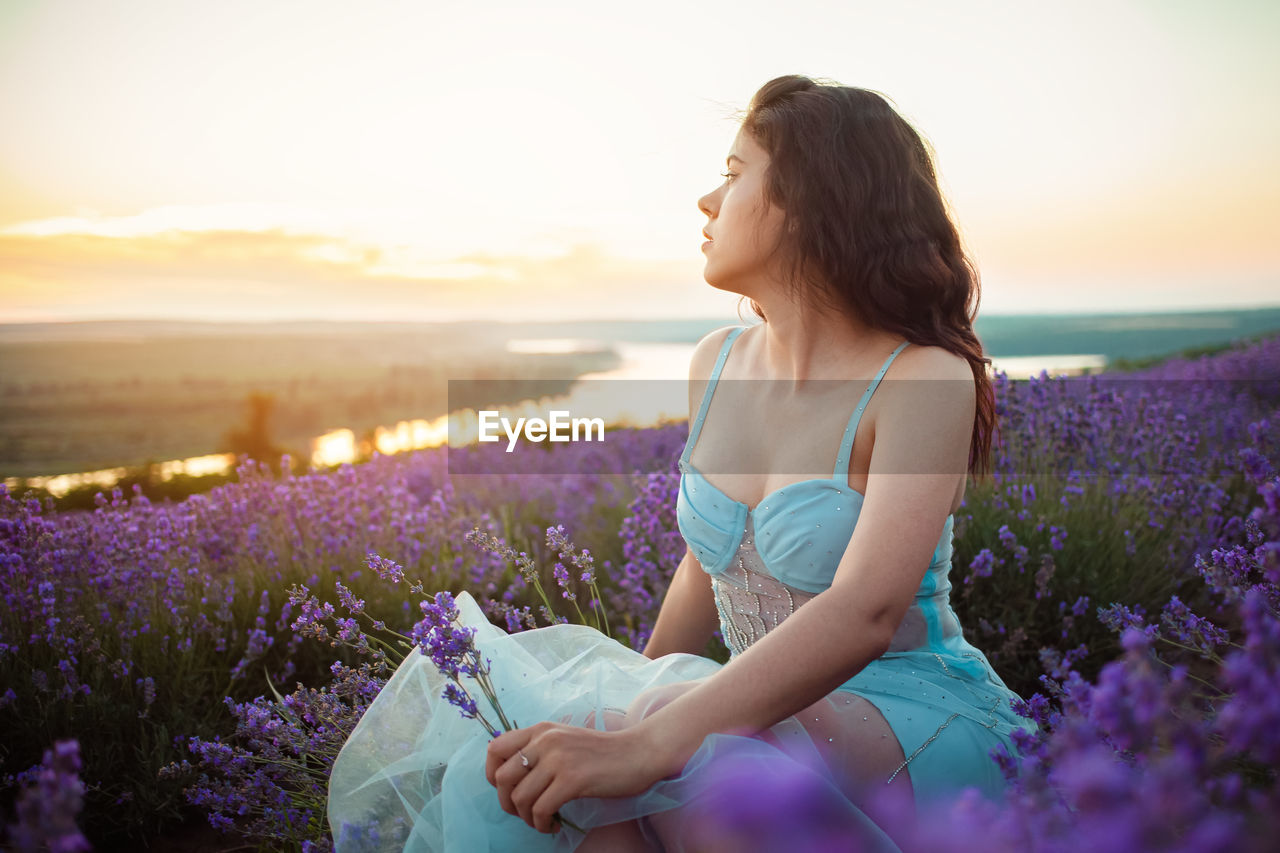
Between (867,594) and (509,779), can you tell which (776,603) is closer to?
(867,594)

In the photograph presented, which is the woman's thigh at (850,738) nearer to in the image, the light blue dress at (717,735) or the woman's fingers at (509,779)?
the light blue dress at (717,735)

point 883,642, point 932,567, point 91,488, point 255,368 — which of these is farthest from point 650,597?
point 255,368

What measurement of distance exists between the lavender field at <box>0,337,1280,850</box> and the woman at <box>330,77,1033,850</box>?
18cm

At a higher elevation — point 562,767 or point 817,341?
point 817,341

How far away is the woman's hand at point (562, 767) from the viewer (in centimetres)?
123

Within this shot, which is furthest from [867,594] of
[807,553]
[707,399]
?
[707,399]

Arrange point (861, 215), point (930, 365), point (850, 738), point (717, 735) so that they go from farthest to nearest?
point (861, 215) < point (930, 365) < point (850, 738) < point (717, 735)

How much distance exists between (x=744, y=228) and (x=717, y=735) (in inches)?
44.8

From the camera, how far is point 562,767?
1.24m

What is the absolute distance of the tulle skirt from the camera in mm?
1242

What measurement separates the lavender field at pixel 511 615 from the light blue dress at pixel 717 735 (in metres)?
0.14

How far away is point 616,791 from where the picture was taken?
50.0 inches

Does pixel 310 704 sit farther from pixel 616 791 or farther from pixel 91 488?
pixel 91 488

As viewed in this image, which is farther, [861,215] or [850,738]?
[861,215]
